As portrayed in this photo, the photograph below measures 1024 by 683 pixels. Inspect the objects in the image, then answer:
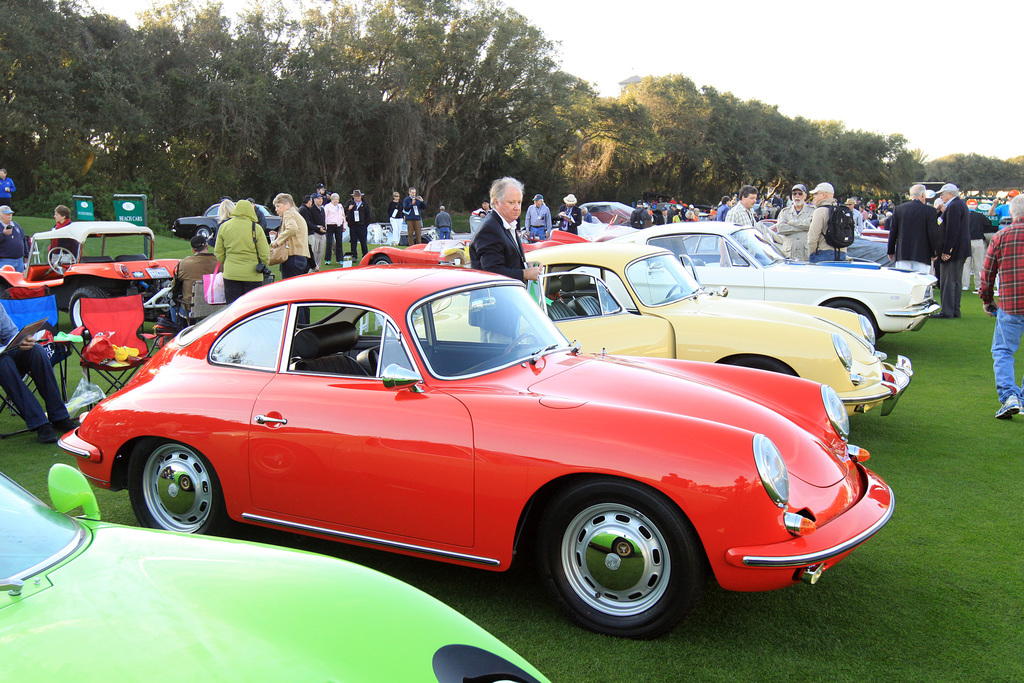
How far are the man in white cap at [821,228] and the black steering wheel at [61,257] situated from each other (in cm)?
1156

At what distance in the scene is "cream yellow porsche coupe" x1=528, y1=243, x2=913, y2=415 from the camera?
5.88 m

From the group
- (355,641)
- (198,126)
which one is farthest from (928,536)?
(198,126)

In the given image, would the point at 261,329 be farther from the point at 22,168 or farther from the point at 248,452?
the point at 22,168

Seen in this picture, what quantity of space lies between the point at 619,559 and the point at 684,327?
3395mm

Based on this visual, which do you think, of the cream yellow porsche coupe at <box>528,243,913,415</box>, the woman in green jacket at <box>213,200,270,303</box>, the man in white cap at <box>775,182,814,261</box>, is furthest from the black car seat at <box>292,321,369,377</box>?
the man in white cap at <box>775,182,814,261</box>

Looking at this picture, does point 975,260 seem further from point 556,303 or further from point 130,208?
point 130,208

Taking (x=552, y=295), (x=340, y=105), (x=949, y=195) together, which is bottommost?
(x=552, y=295)

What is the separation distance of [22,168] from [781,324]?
114 feet

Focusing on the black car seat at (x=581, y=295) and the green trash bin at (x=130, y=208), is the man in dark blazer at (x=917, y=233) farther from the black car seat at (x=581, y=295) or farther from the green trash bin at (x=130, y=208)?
the green trash bin at (x=130, y=208)

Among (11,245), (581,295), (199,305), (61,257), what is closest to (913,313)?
(581,295)

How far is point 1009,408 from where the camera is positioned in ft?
21.4

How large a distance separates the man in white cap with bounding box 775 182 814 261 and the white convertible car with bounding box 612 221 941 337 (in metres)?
2.90

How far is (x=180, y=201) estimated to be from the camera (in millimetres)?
35000

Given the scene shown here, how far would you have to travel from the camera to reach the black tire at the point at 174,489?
3.89 meters
